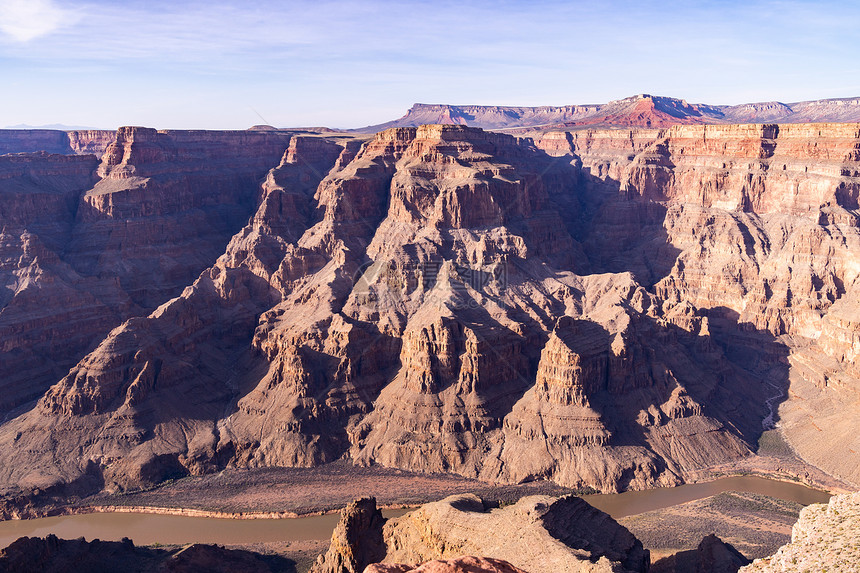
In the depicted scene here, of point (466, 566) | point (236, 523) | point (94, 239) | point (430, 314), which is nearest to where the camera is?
point (466, 566)

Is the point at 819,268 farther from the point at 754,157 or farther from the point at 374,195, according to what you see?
the point at 374,195

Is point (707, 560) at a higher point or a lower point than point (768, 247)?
lower

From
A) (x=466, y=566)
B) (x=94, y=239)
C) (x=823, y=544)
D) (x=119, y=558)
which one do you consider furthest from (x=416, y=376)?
(x=94, y=239)

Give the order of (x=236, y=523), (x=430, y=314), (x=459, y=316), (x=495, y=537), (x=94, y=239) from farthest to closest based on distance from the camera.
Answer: (x=94, y=239) < (x=430, y=314) < (x=459, y=316) < (x=236, y=523) < (x=495, y=537)

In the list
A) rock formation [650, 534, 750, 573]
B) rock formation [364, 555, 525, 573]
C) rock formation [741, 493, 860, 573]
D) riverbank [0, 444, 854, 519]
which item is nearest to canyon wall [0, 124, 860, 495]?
riverbank [0, 444, 854, 519]

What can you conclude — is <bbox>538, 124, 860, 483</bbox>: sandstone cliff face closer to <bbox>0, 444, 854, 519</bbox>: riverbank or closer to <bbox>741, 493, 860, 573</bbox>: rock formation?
<bbox>0, 444, 854, 519</bbox>: riverbank

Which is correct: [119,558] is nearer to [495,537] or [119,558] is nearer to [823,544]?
[495,537]
